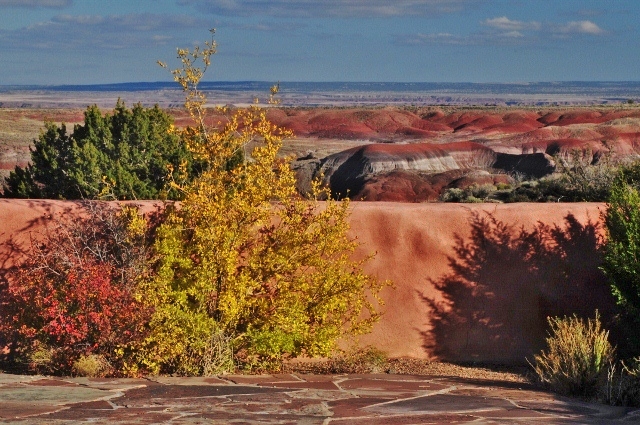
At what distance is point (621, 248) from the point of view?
11.4 metres

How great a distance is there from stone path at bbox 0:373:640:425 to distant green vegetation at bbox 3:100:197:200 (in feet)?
24.9

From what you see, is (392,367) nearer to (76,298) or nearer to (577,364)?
(577,364)

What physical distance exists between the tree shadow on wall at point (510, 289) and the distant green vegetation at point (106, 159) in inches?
237

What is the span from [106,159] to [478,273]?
30.7 ft

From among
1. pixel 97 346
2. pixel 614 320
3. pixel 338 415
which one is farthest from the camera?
pixel 614 320

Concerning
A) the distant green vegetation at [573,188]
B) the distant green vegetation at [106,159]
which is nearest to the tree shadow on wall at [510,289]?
the distant green vegetation at [573,188]

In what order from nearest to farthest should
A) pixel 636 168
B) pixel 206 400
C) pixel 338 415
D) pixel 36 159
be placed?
pixel 338 415 → pixel 206 400 → pixel 636 168 → pixel 36 159

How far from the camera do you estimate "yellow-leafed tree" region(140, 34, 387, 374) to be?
10.5 meters

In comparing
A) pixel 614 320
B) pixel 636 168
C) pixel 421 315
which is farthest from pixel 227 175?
pixel 636 168

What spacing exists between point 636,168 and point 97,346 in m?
8.81

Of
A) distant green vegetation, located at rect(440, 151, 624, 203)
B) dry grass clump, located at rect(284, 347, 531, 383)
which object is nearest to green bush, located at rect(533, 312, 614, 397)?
dry grass clump, located at rect(284, 347, 531, 383)

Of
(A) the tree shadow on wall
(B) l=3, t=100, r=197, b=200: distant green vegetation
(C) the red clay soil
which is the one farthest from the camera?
(B) l=3, t=100, r=197, b=200: distant green vegetation

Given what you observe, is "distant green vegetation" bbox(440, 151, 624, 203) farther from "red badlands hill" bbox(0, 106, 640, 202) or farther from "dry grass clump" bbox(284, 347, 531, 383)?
"dry grass clump" bbox(284, 347, 531, 383)

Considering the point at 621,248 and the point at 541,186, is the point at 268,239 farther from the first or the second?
the point at 541,186
